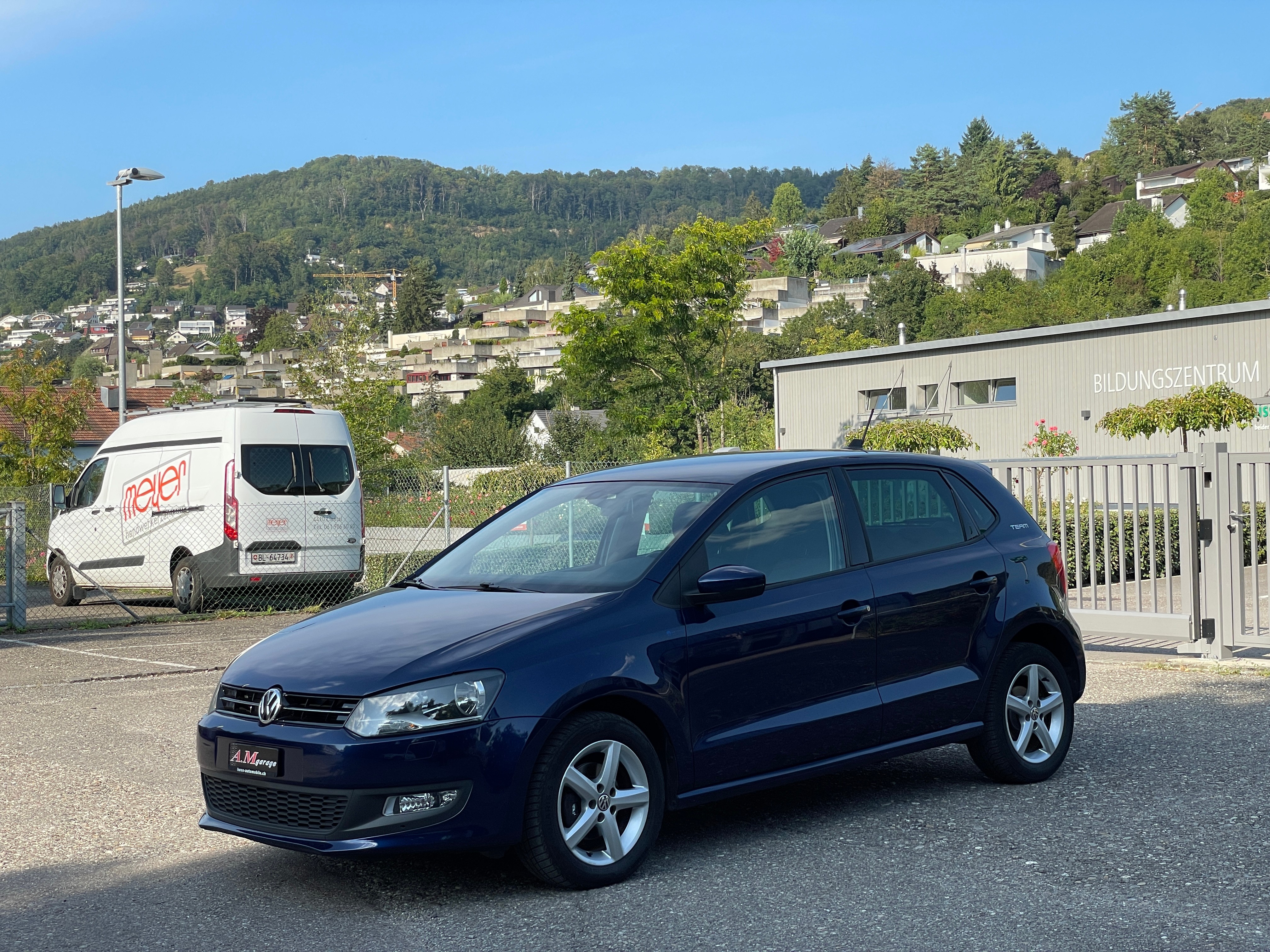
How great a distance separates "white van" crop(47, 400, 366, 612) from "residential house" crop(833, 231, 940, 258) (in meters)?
154

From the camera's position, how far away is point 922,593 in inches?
238

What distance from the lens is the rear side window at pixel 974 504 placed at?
21.5 ft

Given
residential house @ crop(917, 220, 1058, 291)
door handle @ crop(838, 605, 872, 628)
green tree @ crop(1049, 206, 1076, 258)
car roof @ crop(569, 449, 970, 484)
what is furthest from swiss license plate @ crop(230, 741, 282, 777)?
green tree @ crop(1049, 206, 1076, 258)

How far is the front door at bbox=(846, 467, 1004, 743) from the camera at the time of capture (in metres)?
5.92

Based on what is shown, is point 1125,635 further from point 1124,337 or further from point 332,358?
point 332,358

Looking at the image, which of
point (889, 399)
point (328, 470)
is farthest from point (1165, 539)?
point (889, 399)

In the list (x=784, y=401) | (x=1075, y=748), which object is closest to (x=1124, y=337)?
(x=784, y=401)

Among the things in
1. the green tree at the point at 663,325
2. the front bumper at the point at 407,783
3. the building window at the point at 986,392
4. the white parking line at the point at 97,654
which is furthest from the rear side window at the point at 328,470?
the building window at the point at 986,392

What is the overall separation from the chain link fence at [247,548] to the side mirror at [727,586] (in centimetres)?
852

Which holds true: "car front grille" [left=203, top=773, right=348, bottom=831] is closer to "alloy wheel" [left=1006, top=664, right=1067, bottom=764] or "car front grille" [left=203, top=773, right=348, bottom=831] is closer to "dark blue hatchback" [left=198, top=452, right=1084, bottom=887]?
Answer: "dark blue hatchback" [left=198, top=452, right=1084, bottom=887]

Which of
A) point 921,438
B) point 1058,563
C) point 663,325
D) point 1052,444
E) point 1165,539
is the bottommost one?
point 1165,539

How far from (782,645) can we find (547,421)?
9441 centimetres

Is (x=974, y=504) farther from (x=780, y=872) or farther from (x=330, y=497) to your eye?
(x=330, y=497)

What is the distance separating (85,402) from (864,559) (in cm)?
2866
